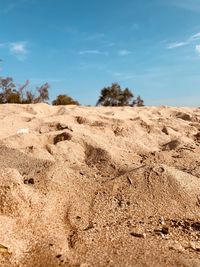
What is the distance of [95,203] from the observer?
269cm

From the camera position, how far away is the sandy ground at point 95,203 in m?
2.08

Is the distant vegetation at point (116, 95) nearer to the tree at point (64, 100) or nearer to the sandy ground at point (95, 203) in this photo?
the tree at point (64, 100)

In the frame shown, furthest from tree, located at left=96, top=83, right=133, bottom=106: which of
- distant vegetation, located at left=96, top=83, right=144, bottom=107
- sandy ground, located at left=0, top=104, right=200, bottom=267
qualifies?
sandy ground, located at left=0, top=104, right=200, bottom=267

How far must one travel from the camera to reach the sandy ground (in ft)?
6.82

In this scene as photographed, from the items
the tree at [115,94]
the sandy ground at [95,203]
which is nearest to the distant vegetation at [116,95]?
the tree at [115,94]

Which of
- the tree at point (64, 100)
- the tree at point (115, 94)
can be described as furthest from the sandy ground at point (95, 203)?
the tree at point (115, 94)

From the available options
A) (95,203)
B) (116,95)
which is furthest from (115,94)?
(95,203)

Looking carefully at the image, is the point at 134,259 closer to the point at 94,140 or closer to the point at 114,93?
the point at 94,140

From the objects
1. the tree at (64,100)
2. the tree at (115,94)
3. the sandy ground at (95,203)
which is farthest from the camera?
the tree at (115,94)

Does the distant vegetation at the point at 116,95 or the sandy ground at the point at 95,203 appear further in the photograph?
the distant vegetation at the point at 116,95

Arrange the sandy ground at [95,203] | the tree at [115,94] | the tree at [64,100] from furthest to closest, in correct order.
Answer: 1. the tree at [115,94]
2. the tree at [64,100]
3. the sandy ground at [95,203]

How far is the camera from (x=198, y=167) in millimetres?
3561

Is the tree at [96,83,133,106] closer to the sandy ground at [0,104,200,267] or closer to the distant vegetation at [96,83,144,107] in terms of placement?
the distant vegetation at [96,83,144,107]

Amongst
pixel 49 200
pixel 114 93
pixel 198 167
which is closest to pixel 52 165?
pixel 49 200
